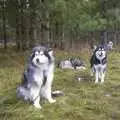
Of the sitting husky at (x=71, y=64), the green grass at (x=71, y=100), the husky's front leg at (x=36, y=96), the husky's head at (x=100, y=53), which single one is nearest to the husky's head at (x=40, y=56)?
the husky's front leg at (x=36, y=96)

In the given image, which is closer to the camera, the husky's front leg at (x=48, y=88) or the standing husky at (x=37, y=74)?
the standing husky at (x=37, y=74)

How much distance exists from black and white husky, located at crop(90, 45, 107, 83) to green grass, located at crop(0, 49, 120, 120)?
261 millimetres

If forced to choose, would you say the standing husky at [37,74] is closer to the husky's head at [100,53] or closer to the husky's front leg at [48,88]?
the husky's front leg at [48,88]

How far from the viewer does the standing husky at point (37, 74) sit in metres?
7.00

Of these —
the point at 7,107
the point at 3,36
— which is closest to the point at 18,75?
the point at 7,107

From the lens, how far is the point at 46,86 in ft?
24.1

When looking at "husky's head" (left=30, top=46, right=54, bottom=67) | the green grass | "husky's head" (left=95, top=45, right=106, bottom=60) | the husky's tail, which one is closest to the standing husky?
"husky's head" (left=30, top=46, right=54, bottom=67)

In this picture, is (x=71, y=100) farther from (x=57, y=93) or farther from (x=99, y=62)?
(x=99, y=62)

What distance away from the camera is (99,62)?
33.0ft

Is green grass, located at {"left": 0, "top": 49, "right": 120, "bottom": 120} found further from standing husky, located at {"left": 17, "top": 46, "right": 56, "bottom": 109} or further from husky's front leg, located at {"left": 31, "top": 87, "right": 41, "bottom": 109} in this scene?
standing husky, located at {"left": 17, "top": 46, "right": 56, "bottom": 109}

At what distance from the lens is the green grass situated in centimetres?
686

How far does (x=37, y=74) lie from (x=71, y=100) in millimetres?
1361

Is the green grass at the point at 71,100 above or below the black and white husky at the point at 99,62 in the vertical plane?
below

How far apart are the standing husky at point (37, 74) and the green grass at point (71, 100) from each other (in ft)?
0.81
